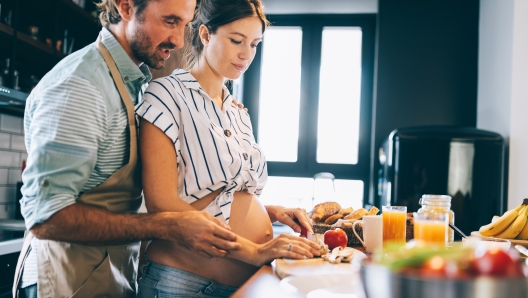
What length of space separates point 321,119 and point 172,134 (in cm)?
376

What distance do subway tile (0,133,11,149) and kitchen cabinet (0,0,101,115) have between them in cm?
15

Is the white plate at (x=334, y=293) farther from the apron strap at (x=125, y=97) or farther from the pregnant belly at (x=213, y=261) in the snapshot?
the apron strap at (x=125, y=97)

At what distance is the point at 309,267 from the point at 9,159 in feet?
8.41

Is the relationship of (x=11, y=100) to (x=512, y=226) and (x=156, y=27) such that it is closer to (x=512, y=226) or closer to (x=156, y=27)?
(x=156, y=27)

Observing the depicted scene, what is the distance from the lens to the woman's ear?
159 centimetres

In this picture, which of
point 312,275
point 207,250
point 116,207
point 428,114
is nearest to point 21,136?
point 116,207

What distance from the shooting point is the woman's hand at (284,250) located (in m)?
1.18

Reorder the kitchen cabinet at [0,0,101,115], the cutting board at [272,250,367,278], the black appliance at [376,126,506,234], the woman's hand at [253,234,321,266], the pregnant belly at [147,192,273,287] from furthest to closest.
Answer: the black appliance at [376,126,506,234]
the kitchen cabinet at [0,0,101,115]
the pregnant belly at [147,192,273,287]
the woman's hand at [253,234,321,266]
the cutting board at [272,250,367,278]

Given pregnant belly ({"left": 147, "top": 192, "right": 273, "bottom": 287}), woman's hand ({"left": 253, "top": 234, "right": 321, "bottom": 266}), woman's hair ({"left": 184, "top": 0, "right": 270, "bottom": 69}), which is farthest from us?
woman's hair ({"left": 184, "top": 0, "right": 270, "bottom": 69})

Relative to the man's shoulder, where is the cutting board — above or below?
below

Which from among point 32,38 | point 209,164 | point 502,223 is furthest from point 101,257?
point 32,38

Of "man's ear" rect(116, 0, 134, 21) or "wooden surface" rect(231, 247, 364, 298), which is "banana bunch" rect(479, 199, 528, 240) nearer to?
"wooden surface" rect(231, 247, 364, 298)

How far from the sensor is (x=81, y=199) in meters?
1.22

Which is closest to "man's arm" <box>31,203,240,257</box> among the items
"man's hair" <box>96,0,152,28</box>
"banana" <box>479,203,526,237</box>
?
"man's hair" <box>96,0,152,28</box>
